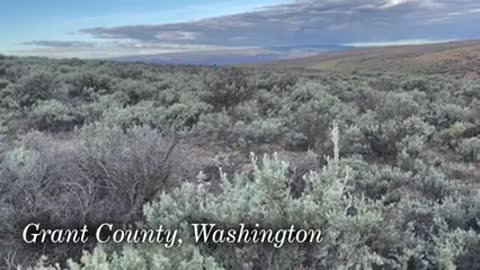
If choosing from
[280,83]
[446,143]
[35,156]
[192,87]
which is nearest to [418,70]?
[280,83]

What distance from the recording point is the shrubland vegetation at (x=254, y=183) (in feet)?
10.2

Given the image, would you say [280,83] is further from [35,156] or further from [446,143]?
[35,156]

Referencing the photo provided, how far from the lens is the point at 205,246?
3.23 meters

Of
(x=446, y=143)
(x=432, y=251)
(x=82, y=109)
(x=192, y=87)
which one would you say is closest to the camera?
(x=432, y=251)

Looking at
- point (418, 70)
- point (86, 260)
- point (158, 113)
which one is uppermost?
point (86, 260)

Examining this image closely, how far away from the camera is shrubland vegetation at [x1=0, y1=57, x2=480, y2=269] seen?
10.2ft

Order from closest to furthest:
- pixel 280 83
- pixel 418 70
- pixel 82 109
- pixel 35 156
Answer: pixel 35 156 → pixel 82 109 → pixel 280 83 → pixel 418 70

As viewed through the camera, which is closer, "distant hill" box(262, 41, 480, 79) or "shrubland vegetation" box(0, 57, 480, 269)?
"shrubland vegetation" box(0, 57, 480, 269)

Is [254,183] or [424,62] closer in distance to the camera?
[254,183]

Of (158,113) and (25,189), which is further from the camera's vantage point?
(158,113)

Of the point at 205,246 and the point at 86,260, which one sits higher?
the point at 86,260

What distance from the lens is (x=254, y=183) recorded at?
337 centimetres

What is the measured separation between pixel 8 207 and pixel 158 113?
5.81 m

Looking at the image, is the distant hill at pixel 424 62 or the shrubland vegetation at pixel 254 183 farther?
the distant hill at pixel 424 62
